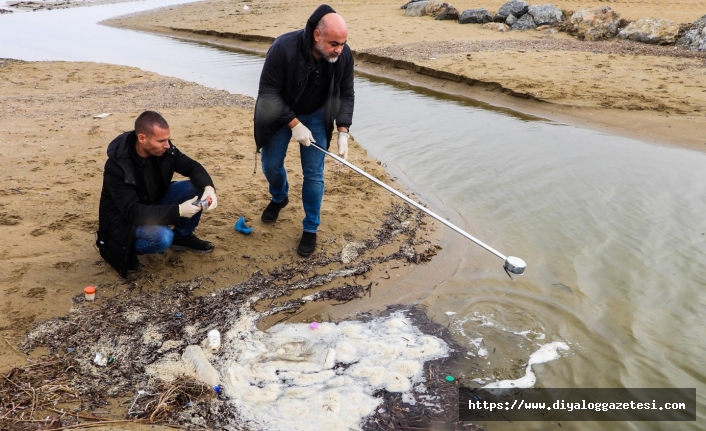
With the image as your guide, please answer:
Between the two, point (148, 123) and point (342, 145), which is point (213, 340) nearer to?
point (148, 123)

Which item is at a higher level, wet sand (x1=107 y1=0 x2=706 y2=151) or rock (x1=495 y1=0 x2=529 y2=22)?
rock (x1=495 y1=0 x2=529 y2=22)

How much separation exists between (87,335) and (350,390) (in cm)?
161

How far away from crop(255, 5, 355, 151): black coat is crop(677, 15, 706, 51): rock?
10587 millimetres

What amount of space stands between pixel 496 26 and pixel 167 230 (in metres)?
13.9

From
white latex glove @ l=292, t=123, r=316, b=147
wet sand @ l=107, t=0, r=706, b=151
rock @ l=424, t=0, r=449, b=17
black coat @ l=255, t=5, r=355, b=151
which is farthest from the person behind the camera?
rock @ l=424, t=0, r=449, b=17

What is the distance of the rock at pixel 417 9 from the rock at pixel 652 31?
6626mm

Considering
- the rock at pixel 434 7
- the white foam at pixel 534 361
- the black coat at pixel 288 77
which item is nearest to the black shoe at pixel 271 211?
the black coat at pixel 288 77

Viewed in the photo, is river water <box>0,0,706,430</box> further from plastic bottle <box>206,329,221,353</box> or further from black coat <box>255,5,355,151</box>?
black coat <box>255,5,355,151</box>

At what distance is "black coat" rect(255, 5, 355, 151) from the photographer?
3510 millimetres

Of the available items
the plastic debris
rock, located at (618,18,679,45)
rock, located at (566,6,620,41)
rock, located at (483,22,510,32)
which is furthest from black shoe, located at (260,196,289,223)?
rock, located at (483,22,510,32)

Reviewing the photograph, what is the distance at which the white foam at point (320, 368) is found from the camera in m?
2.69

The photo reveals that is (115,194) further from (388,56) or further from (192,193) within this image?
(388,56)

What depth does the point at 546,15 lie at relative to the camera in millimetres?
14695

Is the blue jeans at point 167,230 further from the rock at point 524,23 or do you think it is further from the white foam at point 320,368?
the rock at point 524,23
